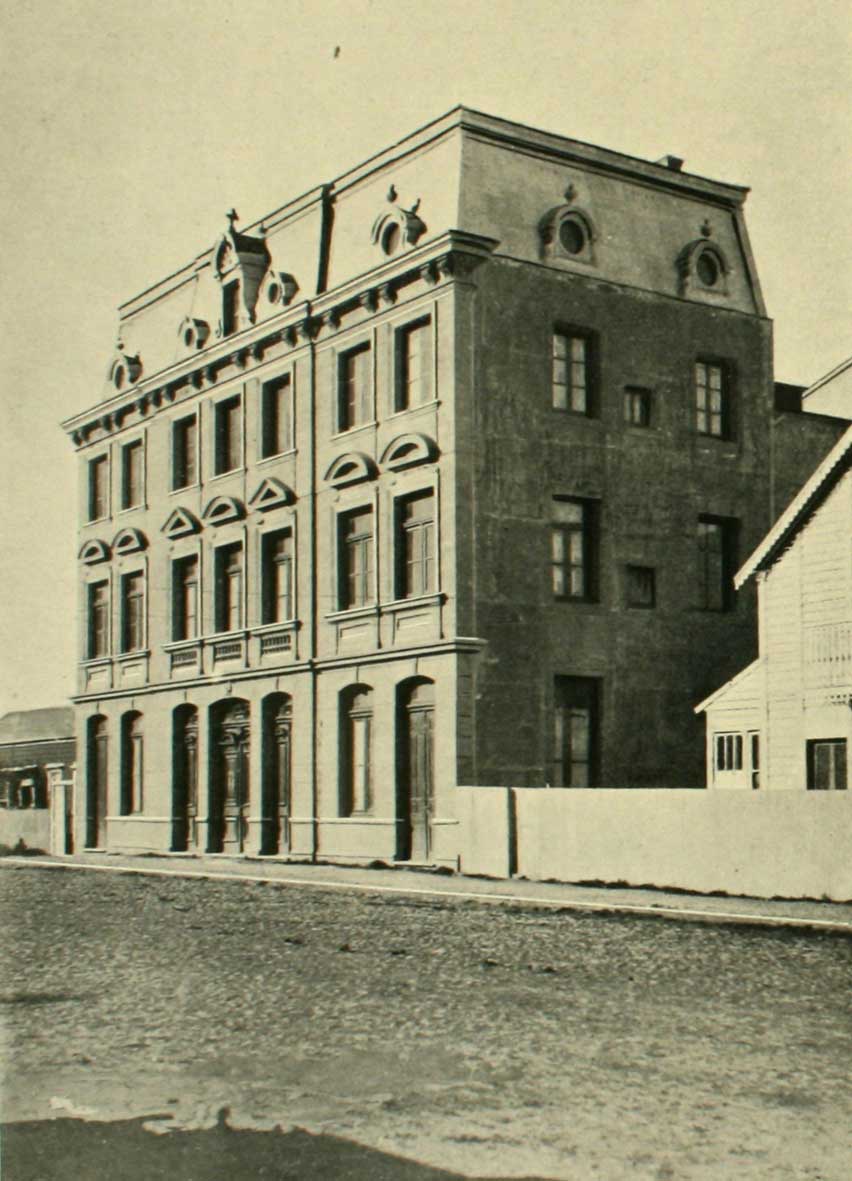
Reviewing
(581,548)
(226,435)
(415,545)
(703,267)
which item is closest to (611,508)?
(581,548)

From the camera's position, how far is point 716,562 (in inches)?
1237

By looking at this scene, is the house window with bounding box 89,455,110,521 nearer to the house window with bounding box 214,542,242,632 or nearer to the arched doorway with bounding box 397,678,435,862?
the house window with bounding box 214,542,242,632

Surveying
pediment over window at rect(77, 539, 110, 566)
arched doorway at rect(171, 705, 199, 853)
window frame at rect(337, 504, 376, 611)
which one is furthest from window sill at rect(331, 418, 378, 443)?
pediment over window at rect(77, 539, 110, 566)

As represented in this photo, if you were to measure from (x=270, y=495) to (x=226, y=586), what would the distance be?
3.07 m

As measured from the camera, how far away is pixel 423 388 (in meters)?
29.1

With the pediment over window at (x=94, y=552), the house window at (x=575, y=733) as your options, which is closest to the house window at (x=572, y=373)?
the house window at (x=575, y=733)

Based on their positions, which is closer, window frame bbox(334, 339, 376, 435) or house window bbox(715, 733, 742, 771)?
house window bbox(715, 733, 742, 771)

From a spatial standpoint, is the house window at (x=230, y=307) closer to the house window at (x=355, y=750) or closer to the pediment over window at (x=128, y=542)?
the pediment over window at (x=128, y=542)

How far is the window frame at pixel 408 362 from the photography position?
28969mm

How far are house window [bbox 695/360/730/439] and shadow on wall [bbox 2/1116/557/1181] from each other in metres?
25.6

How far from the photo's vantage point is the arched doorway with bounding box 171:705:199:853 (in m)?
36.2

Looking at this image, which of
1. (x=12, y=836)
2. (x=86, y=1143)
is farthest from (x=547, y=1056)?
(x=12, y=836)

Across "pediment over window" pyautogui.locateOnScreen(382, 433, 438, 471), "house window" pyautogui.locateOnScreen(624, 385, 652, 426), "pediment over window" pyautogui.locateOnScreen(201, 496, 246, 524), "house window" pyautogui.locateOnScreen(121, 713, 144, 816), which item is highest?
"house window" pyautogui.locateOnScreen(624, 385, 652, 426)

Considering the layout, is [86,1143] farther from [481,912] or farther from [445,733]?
[445,733]
